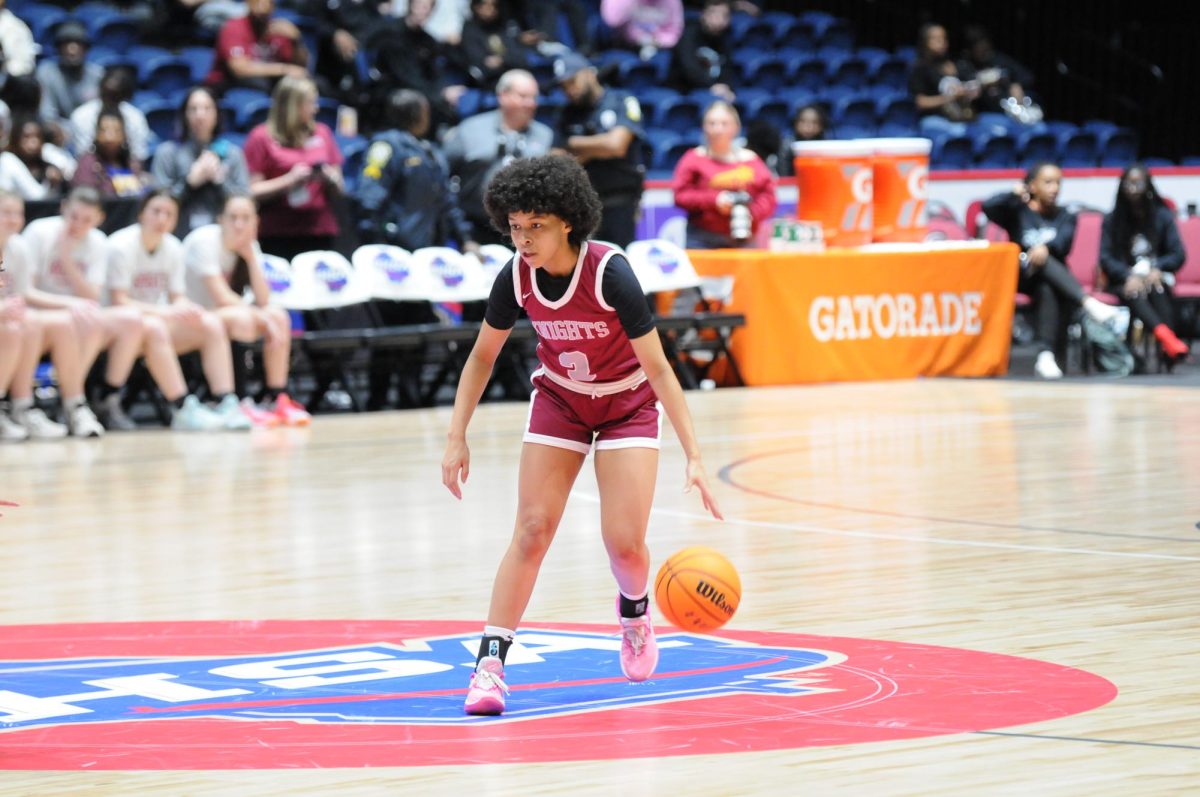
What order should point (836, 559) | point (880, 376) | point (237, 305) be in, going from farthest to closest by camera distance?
point (880, 376) → point (237, 305) → point (836, 559)

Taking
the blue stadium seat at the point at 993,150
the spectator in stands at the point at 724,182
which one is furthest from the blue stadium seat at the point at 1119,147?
the spectator in stands at the point at 724,182

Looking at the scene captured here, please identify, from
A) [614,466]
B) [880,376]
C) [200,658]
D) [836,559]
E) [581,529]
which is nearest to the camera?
[614,466]

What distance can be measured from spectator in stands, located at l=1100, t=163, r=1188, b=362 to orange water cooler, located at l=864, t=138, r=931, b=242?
1456 mm

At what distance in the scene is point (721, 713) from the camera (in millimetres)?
4773

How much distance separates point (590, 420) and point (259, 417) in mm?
7609

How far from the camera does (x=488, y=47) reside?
17.0 metres

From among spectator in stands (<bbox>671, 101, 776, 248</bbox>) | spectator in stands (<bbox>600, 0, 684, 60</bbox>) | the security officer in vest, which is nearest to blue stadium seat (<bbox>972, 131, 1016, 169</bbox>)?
spectator in stands (<bbox>600, 0, 684, 60</bbox>)

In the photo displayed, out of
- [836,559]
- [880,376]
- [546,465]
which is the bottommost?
[880,376]

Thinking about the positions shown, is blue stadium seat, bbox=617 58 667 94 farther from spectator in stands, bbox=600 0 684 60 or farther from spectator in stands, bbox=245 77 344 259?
spectator in stands, bbox=245 77 344 259

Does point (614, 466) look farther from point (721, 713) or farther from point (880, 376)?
Answer: point (880, 376)

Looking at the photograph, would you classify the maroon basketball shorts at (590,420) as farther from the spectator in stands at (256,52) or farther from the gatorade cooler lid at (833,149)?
the spectator in stands at (256,52)

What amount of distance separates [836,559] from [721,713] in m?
2.60

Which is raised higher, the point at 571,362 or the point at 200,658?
the point at 571,362

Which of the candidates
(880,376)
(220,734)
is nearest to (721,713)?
(220,734)
